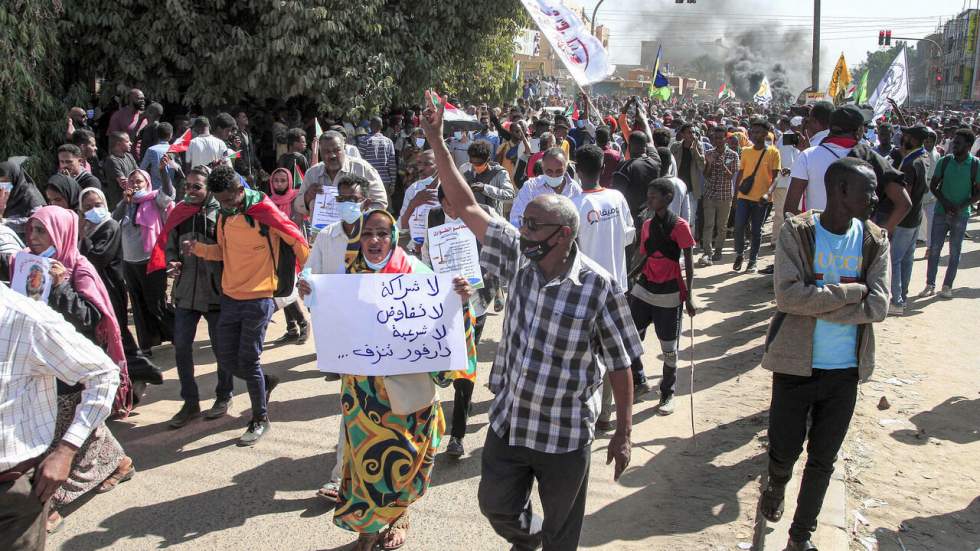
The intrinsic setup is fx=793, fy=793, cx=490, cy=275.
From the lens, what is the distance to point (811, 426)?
4047mm

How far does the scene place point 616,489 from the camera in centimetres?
490

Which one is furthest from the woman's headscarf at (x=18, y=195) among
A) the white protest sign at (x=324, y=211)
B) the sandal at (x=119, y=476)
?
the sandal at (x=119, y=476)

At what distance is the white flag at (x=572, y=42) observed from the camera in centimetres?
691

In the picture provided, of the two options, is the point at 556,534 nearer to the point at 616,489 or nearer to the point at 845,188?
the point at 616,489

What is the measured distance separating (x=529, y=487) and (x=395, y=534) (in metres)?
1.14

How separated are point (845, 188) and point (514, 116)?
1249 cm

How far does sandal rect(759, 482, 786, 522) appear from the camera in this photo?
13.5 feet

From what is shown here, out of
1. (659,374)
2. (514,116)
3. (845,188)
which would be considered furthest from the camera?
(514,116)

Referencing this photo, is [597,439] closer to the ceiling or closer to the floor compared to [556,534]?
closer to the floor

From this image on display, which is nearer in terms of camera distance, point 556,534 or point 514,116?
point 556,534

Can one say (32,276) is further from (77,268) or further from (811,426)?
(811,426)

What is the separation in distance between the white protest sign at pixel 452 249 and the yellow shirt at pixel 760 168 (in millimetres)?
7093

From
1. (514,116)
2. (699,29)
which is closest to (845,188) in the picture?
(514,116)

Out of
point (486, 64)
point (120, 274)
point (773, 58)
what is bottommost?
point (120, 274)
